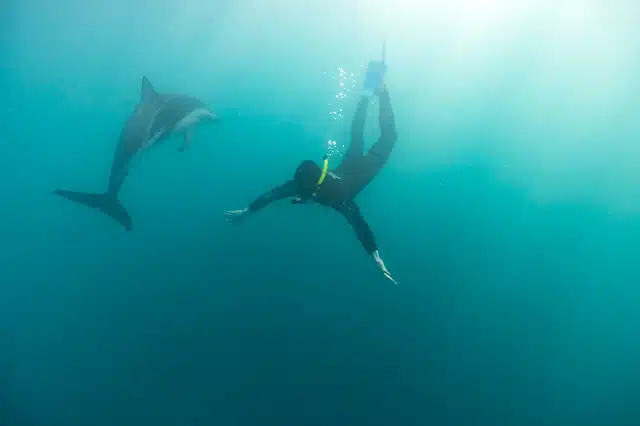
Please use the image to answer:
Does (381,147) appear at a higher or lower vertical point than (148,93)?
lower

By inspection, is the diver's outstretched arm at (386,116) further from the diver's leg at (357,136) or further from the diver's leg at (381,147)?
the diver's leg at (357,136)

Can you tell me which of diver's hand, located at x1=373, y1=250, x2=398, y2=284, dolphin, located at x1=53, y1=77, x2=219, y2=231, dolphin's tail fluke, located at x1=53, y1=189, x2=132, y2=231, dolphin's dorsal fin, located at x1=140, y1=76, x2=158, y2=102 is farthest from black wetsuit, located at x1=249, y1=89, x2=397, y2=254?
dolphin's tail fluke, located at x1=53, y1=189, x2=132, y2=231

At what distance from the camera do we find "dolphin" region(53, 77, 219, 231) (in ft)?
28.2

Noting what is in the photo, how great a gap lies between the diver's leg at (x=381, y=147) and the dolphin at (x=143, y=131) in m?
→ 5.22

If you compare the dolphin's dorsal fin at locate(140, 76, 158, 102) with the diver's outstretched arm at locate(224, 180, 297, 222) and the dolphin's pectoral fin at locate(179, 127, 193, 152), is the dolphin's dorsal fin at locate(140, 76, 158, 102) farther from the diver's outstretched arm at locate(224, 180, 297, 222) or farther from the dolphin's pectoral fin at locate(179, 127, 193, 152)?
the diver's outstretched arm at locate(224, 180, 297, 222)

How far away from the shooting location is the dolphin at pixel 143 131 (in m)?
8.59

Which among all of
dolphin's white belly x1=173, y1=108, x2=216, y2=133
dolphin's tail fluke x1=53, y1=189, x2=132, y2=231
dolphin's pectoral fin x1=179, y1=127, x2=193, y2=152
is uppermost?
dolphin's white belly x1=173, y1=108, x2=216, y2=133

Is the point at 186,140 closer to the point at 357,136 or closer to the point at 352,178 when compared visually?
the point at 357,136

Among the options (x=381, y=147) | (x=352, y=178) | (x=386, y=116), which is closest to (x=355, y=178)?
(x=352, y=178)

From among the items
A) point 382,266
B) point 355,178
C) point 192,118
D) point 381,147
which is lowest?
point 382,266

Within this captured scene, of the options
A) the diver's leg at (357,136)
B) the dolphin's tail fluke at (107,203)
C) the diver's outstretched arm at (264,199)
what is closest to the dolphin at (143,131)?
the dolphin's tail fluke at (107,203)

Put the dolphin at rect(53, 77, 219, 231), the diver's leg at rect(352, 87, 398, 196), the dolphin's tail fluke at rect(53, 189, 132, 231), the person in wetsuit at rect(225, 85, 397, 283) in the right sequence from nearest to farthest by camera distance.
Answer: the person in wetsuit at rect(225, 85, 397, 283) < the diver's leg at rect(352, 87, 398, 196) < the dolphin at rect(53, 77, 219, 231) < the dolphin's tail fluke at rect(53, 189, 132, 231)

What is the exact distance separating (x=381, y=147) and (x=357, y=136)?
1.38ft

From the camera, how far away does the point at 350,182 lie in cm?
572
